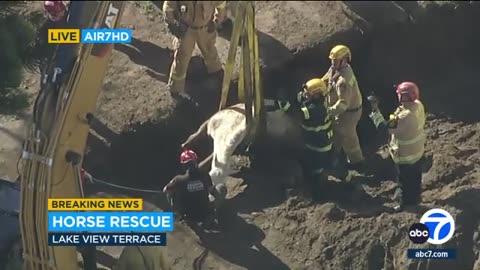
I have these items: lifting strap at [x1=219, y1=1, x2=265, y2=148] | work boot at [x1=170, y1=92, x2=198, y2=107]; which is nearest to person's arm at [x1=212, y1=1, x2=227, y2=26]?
work boot at [x1=170, y1=92, x2=198, y2=107]

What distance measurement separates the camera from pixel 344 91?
42.6ft

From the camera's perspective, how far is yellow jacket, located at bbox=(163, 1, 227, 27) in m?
13.7

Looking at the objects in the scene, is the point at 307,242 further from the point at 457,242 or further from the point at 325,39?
the point at 325,39

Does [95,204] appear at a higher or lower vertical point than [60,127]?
lower

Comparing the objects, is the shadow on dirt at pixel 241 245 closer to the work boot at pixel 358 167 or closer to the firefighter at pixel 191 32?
the work boot at pixel 358 167

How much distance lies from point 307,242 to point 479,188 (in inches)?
90.0

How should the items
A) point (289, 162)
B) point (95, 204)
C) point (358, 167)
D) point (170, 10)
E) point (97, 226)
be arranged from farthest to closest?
point (170, 10)
point (289, 162)
point (358, 167)
point (95, 204)
point (97, 226)

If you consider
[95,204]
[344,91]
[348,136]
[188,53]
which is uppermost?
[188,53]

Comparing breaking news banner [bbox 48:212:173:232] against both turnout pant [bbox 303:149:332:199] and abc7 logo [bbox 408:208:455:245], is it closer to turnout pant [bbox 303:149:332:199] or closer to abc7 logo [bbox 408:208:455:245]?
turnout pant [bbox 303:149:332:199]

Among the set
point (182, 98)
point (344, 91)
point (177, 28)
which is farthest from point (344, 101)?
point (177, 28)

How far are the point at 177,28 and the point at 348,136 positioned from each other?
2974mm

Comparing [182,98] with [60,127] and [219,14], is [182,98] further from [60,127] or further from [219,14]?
[60,127]

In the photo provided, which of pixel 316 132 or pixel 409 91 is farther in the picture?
pixel 316 132

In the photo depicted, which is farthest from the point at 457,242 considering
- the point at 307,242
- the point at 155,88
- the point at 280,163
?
the point at 155,88
